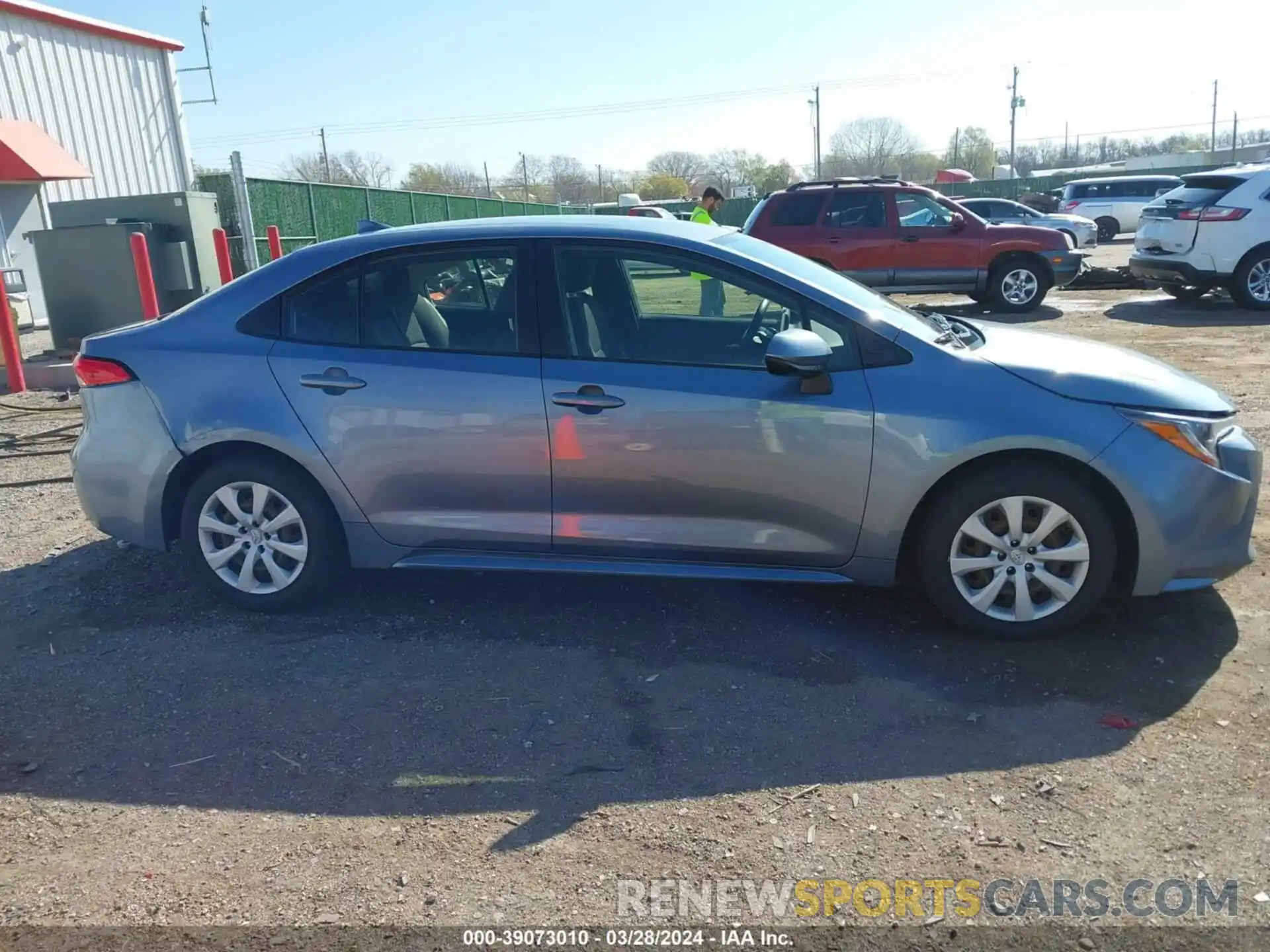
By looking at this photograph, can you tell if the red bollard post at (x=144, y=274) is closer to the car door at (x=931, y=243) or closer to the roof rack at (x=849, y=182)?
the roof rack at (x=849, y=182)

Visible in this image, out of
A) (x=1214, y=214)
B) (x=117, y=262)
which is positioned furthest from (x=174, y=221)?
(x=1214, y=214)

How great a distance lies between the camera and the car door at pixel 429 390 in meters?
3.96

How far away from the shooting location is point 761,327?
13.0ft

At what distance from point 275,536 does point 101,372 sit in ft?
3.43

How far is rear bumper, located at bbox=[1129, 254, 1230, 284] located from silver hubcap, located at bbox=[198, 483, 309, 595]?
12.4m

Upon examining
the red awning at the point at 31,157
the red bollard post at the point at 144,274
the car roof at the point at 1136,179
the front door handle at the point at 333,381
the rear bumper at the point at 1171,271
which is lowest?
the rear bumper at the point at 1171,271

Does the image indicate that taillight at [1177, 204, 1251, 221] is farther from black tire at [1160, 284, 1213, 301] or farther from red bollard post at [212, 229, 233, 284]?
red bollard post at [212, 229, 233, 284]

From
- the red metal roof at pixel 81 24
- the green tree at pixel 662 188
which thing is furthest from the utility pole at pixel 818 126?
the red metal roof at pixel 81 24

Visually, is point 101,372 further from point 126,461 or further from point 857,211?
point 857,211

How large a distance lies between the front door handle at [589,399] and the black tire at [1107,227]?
31073mm

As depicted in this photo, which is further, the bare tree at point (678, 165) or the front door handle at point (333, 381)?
the bare tree at point (678, 165)

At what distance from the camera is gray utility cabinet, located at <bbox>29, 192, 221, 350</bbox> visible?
11.1 m

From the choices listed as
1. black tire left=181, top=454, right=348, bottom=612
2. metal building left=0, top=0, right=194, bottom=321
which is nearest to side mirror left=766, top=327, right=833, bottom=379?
black tire left=181, top=454, right=348, bottom=612

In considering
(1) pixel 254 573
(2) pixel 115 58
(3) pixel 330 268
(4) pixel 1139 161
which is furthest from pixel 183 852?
(4) pixel 1139 161
